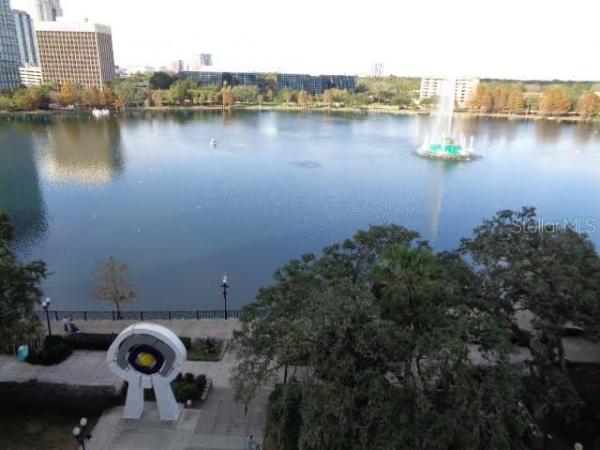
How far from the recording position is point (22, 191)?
44500 millimetres

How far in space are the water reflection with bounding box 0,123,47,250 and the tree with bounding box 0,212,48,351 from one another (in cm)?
1725

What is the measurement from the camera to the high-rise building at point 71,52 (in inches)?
5896

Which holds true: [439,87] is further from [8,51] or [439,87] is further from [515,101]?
[8,51]

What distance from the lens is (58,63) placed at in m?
153

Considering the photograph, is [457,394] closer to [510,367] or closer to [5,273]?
[510,367]

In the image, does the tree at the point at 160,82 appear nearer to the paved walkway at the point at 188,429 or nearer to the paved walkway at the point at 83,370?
the paved walkway at the point at 83,370

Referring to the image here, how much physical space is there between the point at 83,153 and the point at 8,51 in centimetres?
10711

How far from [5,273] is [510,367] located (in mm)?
16155

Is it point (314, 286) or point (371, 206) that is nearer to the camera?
point (314, 286)

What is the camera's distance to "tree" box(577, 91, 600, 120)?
358ft

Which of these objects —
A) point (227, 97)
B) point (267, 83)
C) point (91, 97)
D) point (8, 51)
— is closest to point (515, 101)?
point (227, 97)

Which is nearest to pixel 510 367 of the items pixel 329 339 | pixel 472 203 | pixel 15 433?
pixel 329 339

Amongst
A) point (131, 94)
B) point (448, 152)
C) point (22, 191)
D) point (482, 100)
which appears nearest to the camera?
point (22, 191)

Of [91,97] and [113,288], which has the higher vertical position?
[91,97]
